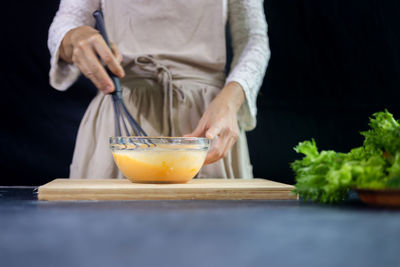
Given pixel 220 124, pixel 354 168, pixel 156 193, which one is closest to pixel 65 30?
pixel 220 124

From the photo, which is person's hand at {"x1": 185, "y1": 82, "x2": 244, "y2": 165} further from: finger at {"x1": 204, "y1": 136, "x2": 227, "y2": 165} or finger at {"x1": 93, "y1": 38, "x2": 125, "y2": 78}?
finger at {"x1": 93, "y1": 38, "x2": 125, "y2": 78}

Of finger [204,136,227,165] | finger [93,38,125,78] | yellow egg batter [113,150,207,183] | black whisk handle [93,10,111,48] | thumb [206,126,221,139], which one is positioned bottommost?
finger [204,136,227,165]

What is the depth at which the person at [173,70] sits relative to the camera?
104 centimetres

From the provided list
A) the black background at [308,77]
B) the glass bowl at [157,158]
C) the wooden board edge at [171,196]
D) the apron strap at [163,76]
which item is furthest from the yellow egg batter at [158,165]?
the black background at [308,77]

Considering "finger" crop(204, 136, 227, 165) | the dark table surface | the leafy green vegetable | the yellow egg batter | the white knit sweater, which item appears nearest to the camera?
the dark table surface

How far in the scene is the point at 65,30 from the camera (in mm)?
980

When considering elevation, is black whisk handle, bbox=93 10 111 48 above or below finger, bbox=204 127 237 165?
above

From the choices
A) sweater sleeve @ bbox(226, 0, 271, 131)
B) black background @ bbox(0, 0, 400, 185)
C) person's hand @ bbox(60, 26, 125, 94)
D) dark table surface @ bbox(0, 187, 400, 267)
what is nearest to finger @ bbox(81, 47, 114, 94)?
person's hand @ bbox(60, 26, 125, 94)

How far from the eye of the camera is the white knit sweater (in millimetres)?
1041

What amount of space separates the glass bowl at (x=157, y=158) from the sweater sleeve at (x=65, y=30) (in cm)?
45

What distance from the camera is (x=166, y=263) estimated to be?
270 millimetres

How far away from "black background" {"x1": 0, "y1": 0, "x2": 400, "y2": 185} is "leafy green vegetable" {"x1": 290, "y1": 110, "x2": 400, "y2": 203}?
145 centimetres

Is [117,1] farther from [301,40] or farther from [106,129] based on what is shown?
[301,40]

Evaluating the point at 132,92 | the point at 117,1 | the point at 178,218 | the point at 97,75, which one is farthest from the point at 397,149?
the point at 117,1
